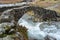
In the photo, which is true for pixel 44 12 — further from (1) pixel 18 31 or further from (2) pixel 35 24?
(1) pixel 18 31

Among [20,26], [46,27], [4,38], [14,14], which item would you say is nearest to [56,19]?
[46,27]

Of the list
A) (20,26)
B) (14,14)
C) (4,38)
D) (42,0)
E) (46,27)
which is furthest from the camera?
(42,0)

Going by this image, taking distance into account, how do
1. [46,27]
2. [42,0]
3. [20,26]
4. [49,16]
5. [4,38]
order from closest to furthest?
[4,38] → [46,27] → [20,26] → [49,16] → [42,0]

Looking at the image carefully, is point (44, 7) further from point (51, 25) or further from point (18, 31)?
point (18, 31)

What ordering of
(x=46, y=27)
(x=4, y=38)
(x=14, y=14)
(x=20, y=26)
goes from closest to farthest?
1. (x=4, y=38)
2. (x=46, y=27)
3. (x=20, y=26)
4. (x=14, y=14)

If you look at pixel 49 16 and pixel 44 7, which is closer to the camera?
pixel 49 16

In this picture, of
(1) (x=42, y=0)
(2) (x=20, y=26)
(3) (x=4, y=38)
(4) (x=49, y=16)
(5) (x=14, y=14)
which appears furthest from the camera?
(1) (x=42, y=0)

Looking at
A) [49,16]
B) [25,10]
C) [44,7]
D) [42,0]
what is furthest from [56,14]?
[42,0]

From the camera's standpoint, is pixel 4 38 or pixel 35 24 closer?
pixel 4 38
